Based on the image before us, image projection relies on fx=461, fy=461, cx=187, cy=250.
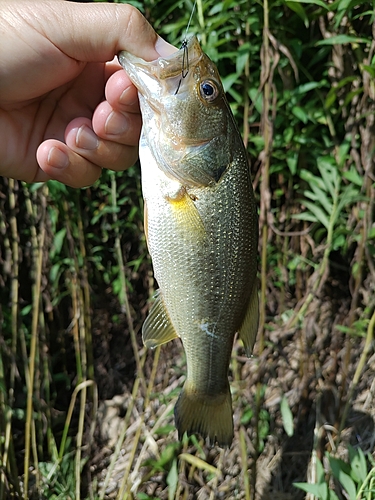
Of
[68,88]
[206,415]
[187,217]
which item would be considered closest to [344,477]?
[206,415]

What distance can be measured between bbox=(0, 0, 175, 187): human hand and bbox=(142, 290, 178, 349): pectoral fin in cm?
49

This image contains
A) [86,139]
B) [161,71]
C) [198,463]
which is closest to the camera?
[161,71]

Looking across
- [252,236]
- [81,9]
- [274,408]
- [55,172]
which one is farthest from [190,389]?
[274,408]

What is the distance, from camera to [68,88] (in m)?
1.45

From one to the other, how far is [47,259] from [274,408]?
1.39m

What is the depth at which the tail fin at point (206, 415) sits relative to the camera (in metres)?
1.25

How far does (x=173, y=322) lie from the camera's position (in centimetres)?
116

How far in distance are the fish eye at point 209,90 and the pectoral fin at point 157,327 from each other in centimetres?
50

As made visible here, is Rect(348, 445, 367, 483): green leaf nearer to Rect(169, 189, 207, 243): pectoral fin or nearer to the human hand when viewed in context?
Rect(169, 189, 207, 243): pectoral fin

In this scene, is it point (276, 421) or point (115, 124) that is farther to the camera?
point (276, 421)

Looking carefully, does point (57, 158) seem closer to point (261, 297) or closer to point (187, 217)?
point (187, 217)

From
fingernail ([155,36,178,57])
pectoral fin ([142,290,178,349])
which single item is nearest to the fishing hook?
fingernail ([155,36,178,57])

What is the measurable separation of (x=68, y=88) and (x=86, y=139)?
0.22m

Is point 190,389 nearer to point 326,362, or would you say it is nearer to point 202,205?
point 202,205
